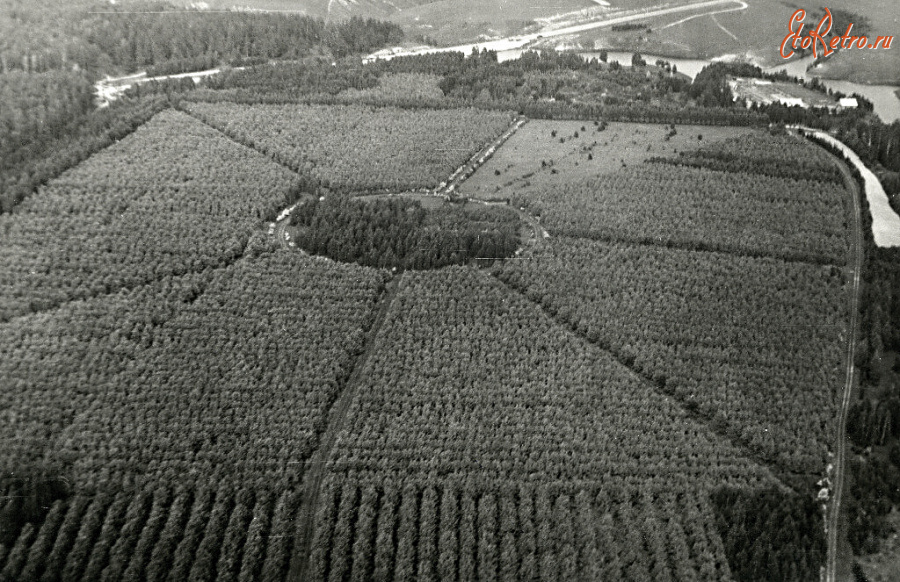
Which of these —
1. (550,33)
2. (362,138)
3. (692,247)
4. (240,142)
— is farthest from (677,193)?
(550,33)

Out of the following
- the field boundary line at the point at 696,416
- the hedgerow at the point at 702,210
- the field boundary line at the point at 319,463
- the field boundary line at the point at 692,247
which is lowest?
the field boundary line at the point at 319,463

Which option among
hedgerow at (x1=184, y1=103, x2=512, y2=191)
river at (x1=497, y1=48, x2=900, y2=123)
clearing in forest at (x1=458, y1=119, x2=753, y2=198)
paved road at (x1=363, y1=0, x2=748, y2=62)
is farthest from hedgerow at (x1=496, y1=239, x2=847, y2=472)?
paved road at (x1=363, y1=0, x2=748, y2=62)

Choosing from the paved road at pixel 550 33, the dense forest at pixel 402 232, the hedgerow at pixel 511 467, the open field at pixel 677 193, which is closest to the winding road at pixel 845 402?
the open field at pixel 677 193

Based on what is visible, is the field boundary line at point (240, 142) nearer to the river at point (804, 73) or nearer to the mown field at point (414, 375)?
the mown field at point (414, 375)

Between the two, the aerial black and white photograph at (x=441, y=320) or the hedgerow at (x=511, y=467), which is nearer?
the hedgerow at (x=511, y=467)

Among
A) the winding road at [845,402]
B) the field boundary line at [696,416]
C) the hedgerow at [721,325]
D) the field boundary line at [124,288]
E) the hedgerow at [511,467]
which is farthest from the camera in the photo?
the field boundary line at [124,288]

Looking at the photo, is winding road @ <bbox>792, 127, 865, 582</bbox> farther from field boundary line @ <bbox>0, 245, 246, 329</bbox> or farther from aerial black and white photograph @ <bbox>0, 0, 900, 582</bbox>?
field boundary line @ <bbox>0, 245, 246, 329</bbox>
